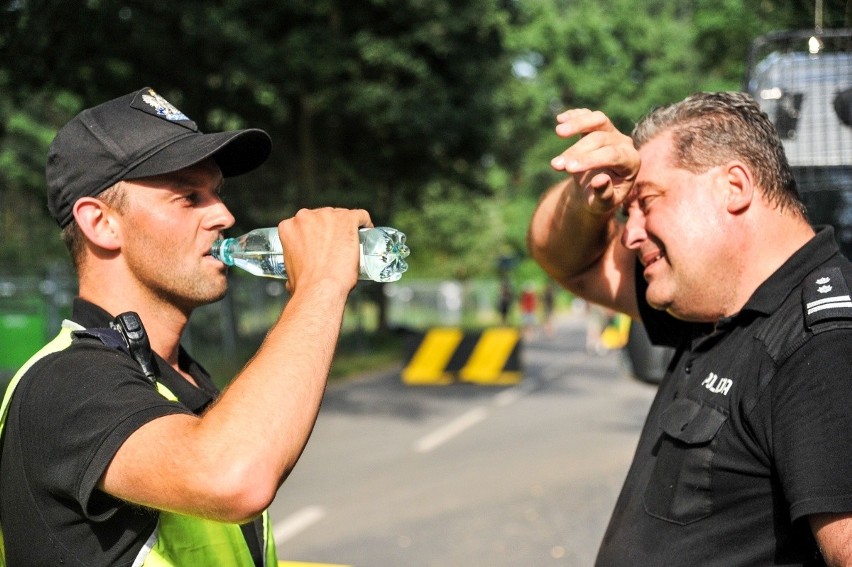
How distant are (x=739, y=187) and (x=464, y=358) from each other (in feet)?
51.5

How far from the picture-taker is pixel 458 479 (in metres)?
9.01

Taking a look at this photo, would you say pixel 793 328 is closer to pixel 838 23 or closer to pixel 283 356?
pixel 283 356

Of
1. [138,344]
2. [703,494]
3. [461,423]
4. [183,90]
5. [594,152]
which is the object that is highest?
[594,152]

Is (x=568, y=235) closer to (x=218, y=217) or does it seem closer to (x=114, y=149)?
(x=218, y=217)

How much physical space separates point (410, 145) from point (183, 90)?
718cm

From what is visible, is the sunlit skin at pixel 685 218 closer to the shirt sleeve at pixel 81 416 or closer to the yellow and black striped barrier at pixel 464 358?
the shirt sleeve at pixel 81 416

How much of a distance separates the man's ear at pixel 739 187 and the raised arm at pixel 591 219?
0.79ft

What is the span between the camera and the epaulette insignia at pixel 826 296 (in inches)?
73.9

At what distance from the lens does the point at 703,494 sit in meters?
2.01

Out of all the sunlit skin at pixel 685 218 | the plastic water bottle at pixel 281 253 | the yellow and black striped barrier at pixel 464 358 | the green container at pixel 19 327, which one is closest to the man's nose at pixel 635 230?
the sunlit skin at pixel 685 218

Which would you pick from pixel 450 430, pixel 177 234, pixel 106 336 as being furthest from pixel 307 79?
pixel 106 336

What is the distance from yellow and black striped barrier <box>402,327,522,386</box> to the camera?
17656 mm

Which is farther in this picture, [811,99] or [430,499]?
[430,499]

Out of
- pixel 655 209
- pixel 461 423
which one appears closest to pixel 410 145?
pixel 461 423
